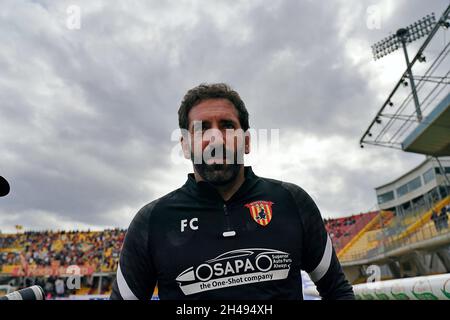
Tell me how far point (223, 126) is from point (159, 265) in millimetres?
730

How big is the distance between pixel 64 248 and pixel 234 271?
35.4 m

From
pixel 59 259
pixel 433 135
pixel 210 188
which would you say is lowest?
pixel 210 188

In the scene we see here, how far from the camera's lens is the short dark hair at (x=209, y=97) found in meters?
1.78

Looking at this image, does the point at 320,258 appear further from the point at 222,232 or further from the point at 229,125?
the point at 229,125

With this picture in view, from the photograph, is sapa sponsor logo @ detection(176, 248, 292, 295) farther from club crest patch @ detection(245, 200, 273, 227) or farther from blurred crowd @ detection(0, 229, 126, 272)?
blurred crowd @ detection(0, 229, 126, 272)

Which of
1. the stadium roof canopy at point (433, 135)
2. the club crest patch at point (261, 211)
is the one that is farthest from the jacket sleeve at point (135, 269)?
the stadium roof canopy at point (433, 135)

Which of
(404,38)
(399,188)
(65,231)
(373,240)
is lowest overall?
(373,240)

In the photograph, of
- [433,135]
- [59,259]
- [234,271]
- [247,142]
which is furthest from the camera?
[59,259]

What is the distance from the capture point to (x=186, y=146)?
1750 mm

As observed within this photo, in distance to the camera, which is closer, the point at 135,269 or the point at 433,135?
the point at 135,269

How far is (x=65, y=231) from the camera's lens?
36.4 meters

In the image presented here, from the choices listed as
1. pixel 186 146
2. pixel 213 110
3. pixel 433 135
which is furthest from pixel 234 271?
pixel 433 135

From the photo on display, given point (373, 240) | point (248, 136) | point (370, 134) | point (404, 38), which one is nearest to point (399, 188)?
point (373, 240)
